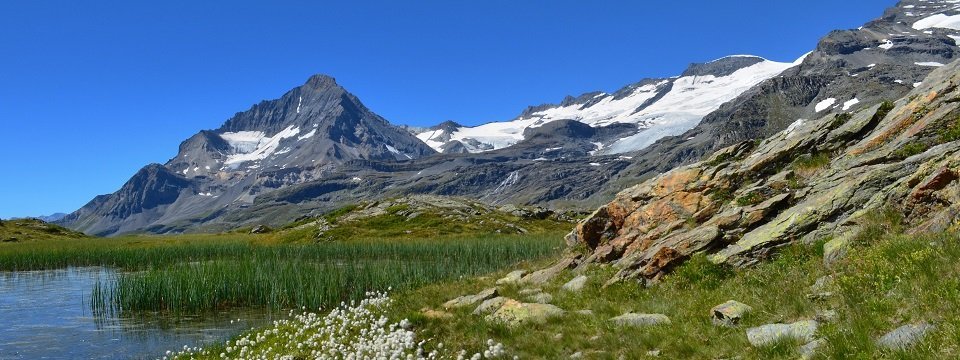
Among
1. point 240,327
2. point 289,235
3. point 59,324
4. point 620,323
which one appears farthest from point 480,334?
point 289,235

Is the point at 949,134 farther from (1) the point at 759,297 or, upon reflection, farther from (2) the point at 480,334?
(2) the point at 480,334

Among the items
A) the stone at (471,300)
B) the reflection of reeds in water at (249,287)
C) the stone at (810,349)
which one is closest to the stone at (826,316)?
the stone at (810,349)

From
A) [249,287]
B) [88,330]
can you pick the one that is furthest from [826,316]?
[88,330]

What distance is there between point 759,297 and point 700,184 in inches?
467

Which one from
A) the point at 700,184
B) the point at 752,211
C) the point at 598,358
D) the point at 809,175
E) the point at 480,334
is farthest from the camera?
the point at 700,184

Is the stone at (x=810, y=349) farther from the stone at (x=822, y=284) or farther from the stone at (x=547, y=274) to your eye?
the stone at (x=547, y=274)

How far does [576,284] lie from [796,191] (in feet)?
25.3

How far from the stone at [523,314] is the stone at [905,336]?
8170 mm

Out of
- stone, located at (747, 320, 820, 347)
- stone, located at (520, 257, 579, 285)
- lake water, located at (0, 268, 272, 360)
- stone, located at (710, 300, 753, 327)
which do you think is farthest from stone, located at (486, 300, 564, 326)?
lake water, located at (0, 268, 272, 360)

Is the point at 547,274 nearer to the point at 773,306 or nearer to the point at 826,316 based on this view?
the point at 773,306

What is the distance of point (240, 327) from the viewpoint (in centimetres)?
2588

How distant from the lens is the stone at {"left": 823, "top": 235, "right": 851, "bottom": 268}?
14492 mm

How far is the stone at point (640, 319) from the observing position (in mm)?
13961

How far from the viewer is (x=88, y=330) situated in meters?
26.7
